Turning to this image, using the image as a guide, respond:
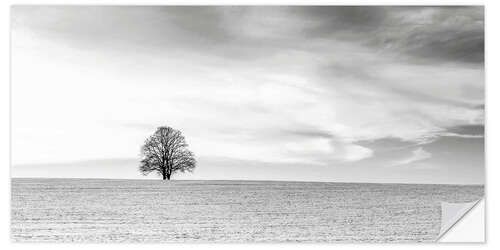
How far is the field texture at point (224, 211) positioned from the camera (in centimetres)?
658

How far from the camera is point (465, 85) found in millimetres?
6855

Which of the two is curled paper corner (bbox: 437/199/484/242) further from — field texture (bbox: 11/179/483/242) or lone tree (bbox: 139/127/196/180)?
lone tree (bbox: 139/127/196/180)

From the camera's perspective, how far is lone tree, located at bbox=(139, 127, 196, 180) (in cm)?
665

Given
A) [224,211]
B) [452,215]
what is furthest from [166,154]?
[452,215]

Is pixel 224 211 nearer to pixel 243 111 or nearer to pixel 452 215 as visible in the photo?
pixel 243 111

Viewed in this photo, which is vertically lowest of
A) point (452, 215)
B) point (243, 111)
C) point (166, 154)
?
point (452, 215)

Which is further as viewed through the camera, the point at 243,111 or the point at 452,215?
the point at 452,215

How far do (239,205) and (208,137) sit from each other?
908 mm

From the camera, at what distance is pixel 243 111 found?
682cm

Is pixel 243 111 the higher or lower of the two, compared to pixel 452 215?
higher

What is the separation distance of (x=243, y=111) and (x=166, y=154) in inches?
→ 39.2

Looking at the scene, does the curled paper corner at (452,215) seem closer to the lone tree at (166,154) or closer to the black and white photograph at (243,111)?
the black and white photograph at (243,111)

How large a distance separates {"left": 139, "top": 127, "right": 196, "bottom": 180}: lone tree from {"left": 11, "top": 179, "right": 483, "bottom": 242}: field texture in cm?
18

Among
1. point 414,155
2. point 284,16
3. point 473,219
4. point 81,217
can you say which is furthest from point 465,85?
point 81,217
